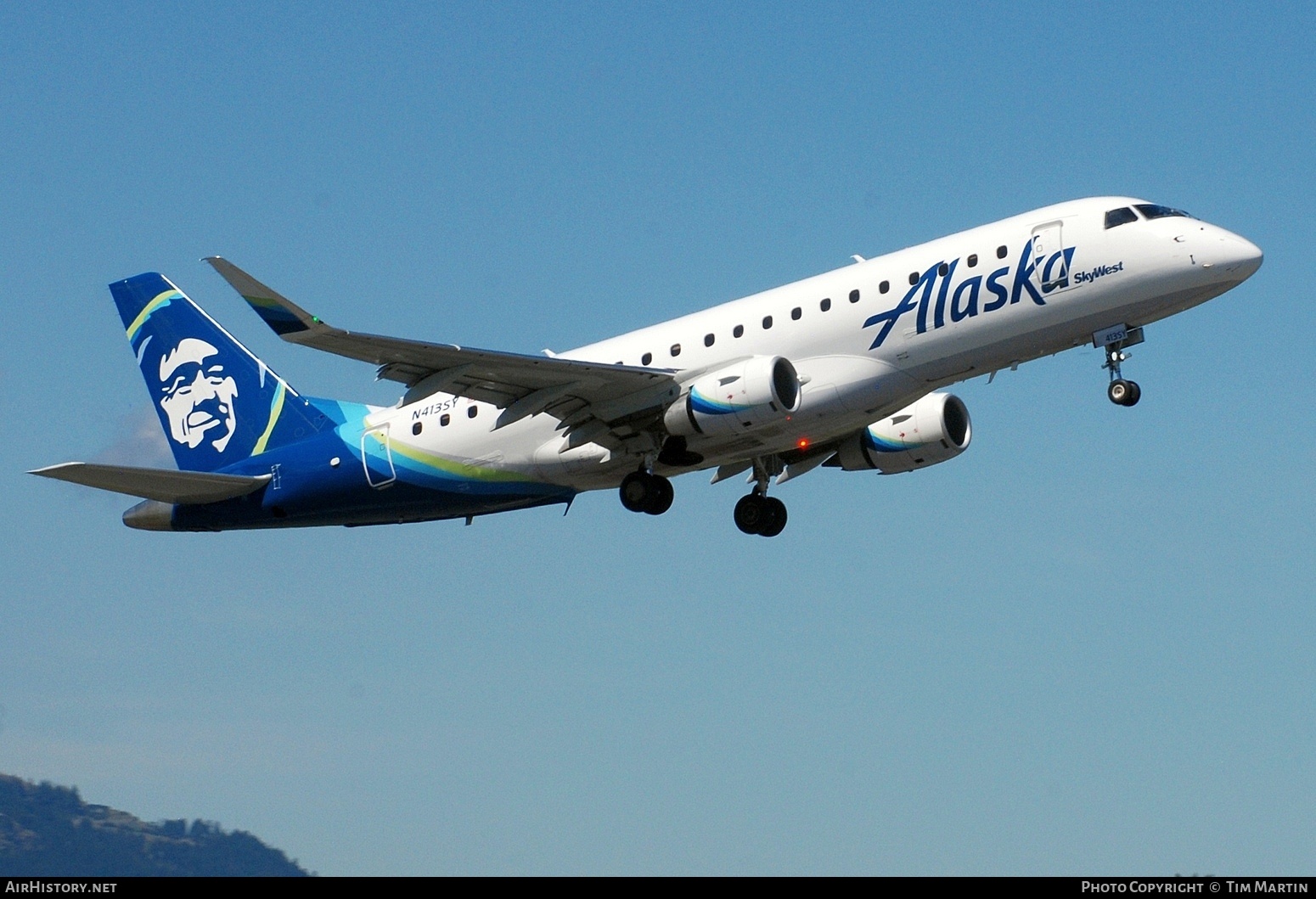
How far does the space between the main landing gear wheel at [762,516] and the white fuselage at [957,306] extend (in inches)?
143

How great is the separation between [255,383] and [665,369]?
11.6 m

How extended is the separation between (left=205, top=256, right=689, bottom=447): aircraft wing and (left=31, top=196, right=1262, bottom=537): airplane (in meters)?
0.05

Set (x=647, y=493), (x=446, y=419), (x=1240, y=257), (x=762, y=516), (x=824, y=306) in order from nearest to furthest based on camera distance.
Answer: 1. (x=1240, y=257)
2. (x=824, y=306)
3. (x=647, y=493)
4. (x=446, y=419)
5. (x=762, y=516)

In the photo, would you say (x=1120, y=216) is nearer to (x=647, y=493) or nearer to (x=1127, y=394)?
(x=1127, y=394)

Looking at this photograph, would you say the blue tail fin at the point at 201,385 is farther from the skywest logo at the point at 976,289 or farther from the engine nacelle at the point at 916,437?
the skywest logo at the point at 976,289

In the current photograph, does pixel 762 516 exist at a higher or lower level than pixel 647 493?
higher

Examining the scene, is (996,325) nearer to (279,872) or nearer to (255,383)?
(255,383)

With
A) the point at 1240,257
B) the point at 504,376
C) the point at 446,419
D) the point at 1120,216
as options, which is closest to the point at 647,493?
the point at 504,376

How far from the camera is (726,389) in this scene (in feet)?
110

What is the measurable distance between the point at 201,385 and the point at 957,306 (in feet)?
63.9

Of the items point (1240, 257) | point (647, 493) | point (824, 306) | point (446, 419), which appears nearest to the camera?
point (1240, 257)

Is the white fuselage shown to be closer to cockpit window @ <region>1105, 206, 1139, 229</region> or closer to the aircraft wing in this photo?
cockpit window @ <region>1105, 206, 1139, 229</region>
